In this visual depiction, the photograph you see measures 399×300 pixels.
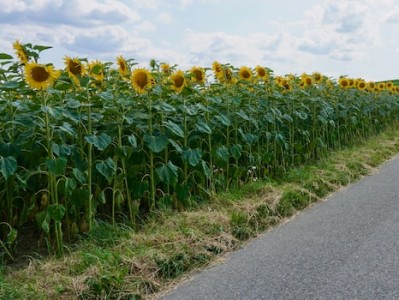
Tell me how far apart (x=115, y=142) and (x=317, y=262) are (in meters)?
Result: 1.87

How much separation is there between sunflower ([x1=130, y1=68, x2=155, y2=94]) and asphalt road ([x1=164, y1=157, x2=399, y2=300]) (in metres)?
1.52

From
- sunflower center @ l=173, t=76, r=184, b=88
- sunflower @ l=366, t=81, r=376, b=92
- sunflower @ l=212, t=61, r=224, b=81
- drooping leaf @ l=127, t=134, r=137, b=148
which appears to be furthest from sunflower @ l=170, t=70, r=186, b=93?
sunflower @ l=366, t=81, r=376, b=92

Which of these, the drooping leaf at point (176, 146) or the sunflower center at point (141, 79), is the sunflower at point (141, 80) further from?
the drooping leaf at point (176, 146)

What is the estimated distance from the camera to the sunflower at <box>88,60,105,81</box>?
A: 429cm

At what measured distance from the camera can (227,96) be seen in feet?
19.7

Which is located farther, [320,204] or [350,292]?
[320,204]

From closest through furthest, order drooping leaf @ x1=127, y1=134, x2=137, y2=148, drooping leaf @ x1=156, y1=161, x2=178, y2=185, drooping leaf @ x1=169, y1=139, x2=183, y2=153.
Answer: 1. drooping leaf @ x1=127, y1=134, x2=137, y2=148
2. drooping leaf @ x1=156, y1=161, x2=178, y2=185
3. drooping leaf @ x1=169, y1=139, x2=183, y2=153

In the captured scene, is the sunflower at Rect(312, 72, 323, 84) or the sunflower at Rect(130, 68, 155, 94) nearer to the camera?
the sunflower at Rect(130, 68, 155, 94)

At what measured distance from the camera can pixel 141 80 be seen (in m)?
4.55

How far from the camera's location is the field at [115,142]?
157 inches

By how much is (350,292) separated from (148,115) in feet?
7.05

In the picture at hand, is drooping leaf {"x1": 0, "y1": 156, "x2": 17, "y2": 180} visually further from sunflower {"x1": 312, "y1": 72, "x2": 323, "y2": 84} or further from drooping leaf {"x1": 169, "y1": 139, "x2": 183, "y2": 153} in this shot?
sunflower {"x1": 312, "y1": 72, "x2": 323, "y2": 84}

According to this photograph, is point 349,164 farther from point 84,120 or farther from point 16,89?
point 16,89

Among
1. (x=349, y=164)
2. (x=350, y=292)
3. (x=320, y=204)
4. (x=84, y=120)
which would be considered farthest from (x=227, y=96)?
(x=350, y=292)
